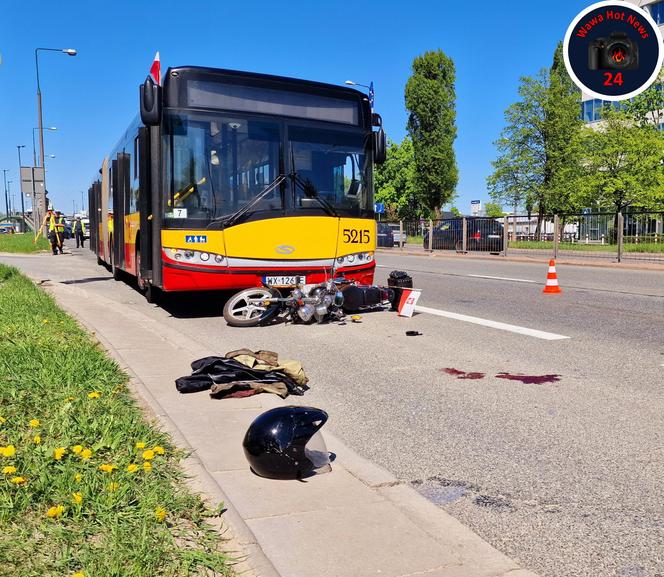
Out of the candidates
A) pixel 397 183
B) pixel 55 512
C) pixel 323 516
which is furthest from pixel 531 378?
pixel 397 183

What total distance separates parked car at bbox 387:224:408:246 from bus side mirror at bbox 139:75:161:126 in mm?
29942

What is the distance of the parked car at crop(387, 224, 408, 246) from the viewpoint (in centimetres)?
3834

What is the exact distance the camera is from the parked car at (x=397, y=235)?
38.3 m

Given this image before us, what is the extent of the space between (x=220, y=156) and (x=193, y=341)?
270 cm

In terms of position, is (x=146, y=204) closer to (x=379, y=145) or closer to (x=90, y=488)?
(x=379, y=145)

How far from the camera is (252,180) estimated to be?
950 cm

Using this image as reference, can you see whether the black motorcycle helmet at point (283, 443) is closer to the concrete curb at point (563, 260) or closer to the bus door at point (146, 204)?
the bus door at point (146, 204)

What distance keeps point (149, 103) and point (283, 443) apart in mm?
6387

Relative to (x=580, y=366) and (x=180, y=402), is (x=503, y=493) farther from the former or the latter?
(x=580, y=366)

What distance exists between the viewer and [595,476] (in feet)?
12.6

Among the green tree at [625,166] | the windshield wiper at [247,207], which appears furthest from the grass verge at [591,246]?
the windshield wiper at [247,207]

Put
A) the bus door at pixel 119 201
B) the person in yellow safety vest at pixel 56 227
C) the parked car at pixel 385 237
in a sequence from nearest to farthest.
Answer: the bus door at pixel 119 201 → the person in yellow safety vest at pixel 56 227 → the parked car at pixel 385 237

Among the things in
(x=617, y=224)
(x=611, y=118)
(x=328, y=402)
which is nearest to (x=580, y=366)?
(x=328, y=402)

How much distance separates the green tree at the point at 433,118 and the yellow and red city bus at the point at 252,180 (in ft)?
181
